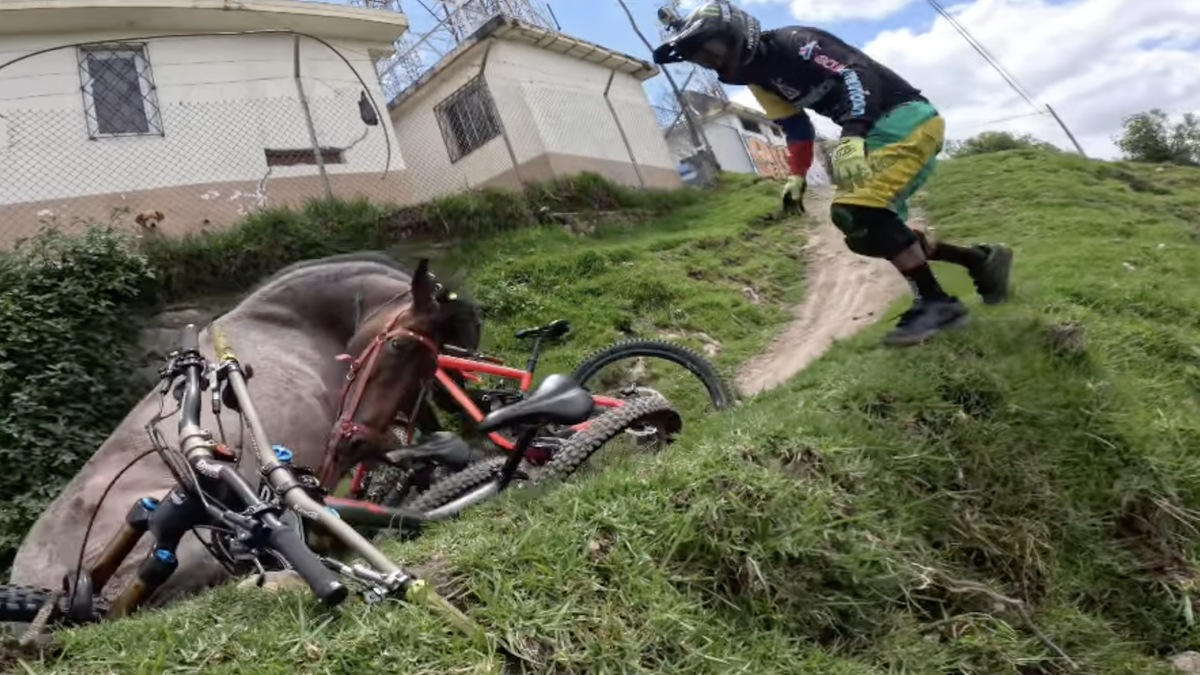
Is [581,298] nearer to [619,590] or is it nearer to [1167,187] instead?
[619,590]

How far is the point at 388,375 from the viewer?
173 inches

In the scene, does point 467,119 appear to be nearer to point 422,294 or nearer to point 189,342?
point 422,294

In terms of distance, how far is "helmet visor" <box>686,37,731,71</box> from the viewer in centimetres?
457

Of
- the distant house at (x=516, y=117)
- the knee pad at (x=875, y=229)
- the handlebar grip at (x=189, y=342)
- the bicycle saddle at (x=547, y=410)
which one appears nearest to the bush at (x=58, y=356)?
the handlebar grip at (x=189, y=342)

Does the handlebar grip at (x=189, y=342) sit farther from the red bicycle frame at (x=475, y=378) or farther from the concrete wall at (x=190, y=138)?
the concrete wall at (x=190, y=138)

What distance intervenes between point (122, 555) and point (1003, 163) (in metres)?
14.1

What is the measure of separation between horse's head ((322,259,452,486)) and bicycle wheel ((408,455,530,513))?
0.32 m

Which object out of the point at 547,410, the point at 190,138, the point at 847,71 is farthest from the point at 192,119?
the point at 547,410

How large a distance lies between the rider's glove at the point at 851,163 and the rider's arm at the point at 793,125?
572mm

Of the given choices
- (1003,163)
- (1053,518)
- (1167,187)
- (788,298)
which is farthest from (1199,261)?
(1003,163)

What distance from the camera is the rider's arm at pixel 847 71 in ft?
14.6

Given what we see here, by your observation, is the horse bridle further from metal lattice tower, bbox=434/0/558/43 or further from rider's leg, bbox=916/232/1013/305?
metal lattice tower, bbox=434/0/558/43

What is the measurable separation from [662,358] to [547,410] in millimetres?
2129

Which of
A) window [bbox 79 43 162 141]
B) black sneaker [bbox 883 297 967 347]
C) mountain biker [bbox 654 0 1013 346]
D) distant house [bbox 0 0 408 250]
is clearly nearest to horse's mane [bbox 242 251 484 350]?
mountain biker [bbox 654 0 1013 346]
